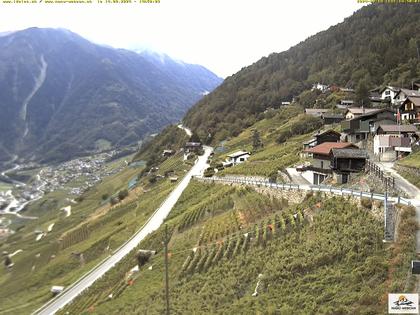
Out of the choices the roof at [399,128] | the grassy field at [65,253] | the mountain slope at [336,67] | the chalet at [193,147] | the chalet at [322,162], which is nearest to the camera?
the chalet at [322,162]

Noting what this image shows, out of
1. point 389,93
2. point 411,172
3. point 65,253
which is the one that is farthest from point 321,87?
point 411,172

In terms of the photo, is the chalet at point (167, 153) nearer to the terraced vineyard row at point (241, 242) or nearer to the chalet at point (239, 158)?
the chalet at point (239, 158)

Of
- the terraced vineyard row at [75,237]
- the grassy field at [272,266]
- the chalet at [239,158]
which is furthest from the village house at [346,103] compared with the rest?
the grassy field at [272,266]

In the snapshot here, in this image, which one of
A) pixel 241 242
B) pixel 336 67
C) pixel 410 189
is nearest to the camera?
pixel 410 189

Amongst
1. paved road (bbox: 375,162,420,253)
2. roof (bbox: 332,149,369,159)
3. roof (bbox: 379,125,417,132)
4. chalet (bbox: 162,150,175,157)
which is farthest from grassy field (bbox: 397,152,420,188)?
chalet (bbox: 162,150,175,157)

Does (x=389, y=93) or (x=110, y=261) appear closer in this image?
(x=110, y=261)

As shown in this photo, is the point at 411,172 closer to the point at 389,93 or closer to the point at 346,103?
the point at 389,93
